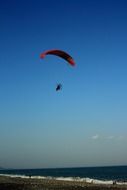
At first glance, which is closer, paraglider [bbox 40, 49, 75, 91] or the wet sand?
paraglider [bbox 40, 49, 75, 91]

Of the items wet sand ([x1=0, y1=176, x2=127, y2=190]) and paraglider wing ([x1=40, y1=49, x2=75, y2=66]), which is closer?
paraglider wing ([x1=40, y1=49, x2=75, y2=66])

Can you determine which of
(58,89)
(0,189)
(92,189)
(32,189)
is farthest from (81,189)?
(58,89)

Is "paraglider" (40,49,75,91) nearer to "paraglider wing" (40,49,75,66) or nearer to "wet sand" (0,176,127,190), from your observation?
"paraglider wing" (40,49,75,66)

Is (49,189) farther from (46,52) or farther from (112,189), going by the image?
(46,52)

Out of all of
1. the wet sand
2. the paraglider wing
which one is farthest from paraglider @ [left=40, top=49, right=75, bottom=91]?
the wet sand

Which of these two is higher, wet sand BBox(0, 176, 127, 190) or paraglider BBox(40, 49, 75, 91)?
paraglider BBox(40, 49, 75, 91)

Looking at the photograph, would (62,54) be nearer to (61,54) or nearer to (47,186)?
(61,54)

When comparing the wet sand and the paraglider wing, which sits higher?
the paraglider wing

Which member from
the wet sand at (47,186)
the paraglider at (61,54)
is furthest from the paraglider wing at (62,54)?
the wet sand at (47,186)

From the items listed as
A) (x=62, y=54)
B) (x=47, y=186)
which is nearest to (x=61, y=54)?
(x=62, y=54)

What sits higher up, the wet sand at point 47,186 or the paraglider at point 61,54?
the paraglider at point 61,54

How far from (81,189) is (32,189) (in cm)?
517

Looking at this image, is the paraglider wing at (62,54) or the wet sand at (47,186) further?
the wet sand at (47,186)

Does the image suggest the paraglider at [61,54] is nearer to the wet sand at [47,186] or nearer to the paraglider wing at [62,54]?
the paraglider wing at [62,54]
